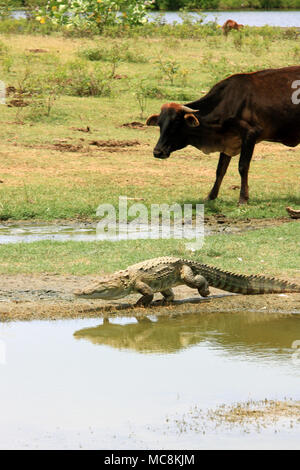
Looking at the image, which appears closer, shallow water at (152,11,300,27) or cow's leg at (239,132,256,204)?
cow's leg at (239,132,256,204)

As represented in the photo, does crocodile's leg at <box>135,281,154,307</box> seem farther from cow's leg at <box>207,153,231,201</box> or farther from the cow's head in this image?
cow's leg at <box>207,153,231,201</box>

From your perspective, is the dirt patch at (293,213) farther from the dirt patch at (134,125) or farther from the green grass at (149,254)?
the dirt patch at (134,125)

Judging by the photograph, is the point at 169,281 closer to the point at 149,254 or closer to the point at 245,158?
the point at 149,254

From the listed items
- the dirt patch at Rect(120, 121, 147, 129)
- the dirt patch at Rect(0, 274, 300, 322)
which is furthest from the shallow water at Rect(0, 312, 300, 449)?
the dirt patch at Rect(120, 121, 147, 129)

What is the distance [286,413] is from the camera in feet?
18.0

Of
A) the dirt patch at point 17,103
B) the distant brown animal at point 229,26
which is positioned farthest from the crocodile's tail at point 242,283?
the distant brown animal at point 229,26

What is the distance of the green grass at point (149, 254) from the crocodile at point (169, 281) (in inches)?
28.5

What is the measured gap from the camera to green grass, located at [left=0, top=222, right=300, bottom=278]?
29.5 ft

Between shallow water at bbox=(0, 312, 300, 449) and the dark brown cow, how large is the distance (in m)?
4.62

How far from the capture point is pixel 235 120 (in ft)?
39.4

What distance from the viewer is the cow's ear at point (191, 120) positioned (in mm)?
11672

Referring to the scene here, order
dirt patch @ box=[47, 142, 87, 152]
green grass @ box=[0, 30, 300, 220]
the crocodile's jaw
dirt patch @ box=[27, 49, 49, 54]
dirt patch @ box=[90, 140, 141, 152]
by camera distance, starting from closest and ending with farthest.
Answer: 1. the crocodile's jaw
2. green grass @ box=[0, 30, 300, 220]
3. dirt patch @ box=[47, 142, 87, 152]
4. dirt patch @ box=[90, 140, 141, 152]
5. dirt patch @ box=[27, 49, 49, 54]

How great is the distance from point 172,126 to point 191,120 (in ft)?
0.99

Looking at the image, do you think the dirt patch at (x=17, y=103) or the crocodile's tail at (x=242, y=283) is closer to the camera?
the crocodile's tail at (x=242, y=283)
